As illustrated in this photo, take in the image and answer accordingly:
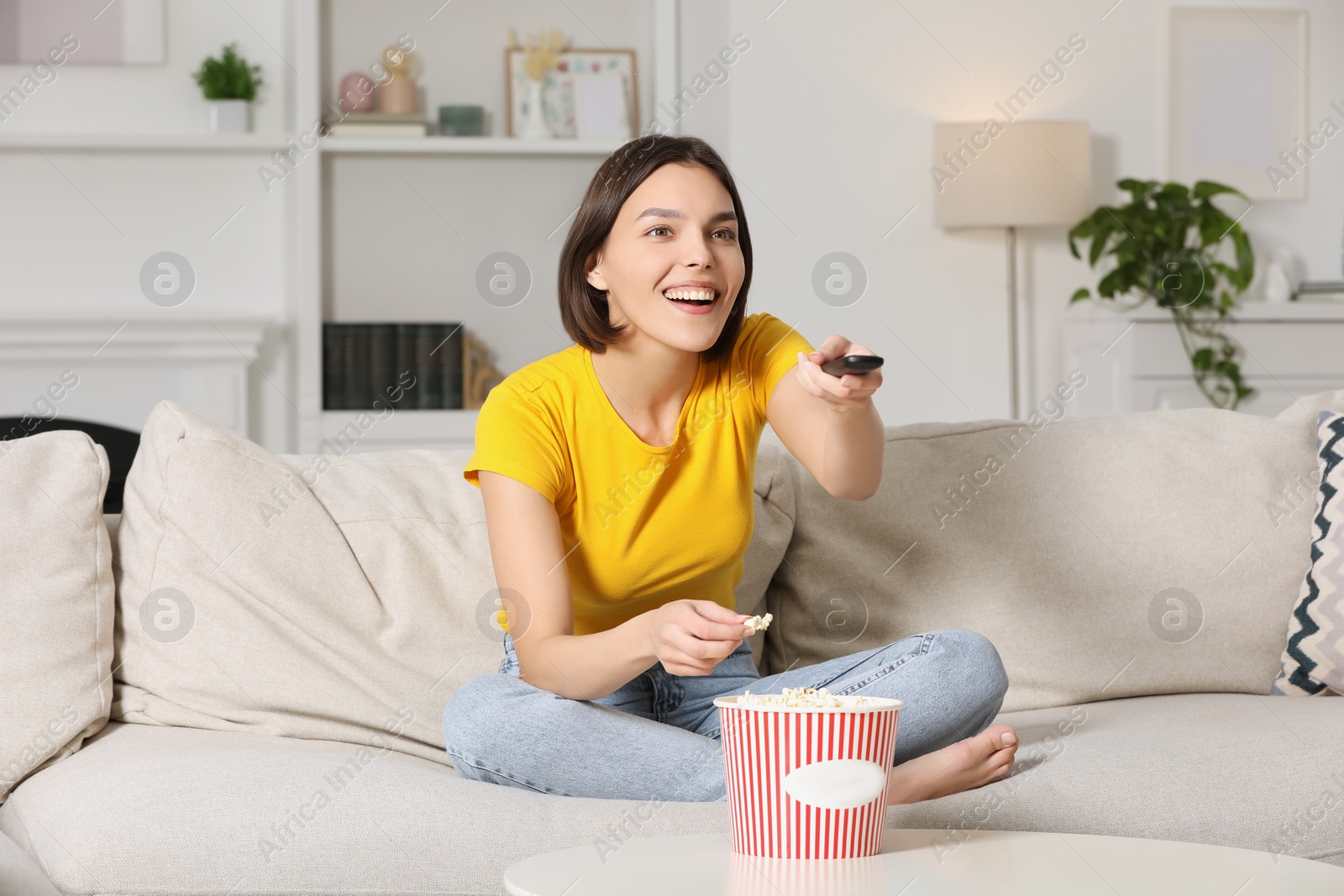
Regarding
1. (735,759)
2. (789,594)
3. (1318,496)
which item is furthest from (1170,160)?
(735,759)

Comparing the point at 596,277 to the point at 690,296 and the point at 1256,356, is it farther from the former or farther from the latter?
the point at 1256,356

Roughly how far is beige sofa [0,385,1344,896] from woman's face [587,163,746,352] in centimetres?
39

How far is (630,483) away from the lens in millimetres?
1344

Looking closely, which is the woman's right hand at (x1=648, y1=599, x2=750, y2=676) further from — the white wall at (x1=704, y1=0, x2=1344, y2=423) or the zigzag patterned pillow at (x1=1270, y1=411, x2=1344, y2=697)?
the white wall at (x1=704, y1=0, x2=1344, y2=423)

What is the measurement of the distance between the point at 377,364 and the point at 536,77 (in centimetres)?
102

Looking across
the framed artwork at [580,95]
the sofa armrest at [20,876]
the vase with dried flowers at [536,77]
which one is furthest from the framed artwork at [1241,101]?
the sofa armrest at [20,876]

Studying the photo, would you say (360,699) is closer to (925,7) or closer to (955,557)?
(955,557)

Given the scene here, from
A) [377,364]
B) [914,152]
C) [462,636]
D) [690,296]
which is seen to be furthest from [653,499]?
[914,152]

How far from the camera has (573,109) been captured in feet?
13.2

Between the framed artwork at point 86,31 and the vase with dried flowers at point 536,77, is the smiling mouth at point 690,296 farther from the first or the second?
the framed artwork at point 86,31

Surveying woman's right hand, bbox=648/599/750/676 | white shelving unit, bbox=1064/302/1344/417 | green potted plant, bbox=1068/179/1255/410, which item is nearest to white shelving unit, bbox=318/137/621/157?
green potted plant, bbox=1068/179/1255/410

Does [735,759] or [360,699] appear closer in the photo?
[735,759]

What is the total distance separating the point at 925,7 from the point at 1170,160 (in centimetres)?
91

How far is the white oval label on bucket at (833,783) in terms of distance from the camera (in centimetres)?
83
